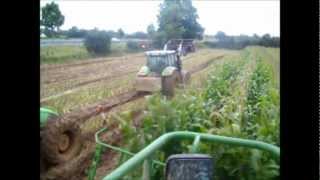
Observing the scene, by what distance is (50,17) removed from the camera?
1.52 meters

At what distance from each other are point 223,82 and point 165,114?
0.22m

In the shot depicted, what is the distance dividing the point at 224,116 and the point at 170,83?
214mm

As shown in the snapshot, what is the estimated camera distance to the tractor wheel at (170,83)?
1.53 metres

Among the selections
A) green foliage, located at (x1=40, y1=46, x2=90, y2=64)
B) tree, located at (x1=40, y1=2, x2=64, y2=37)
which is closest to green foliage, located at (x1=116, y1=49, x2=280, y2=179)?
green foliage, located at (x1=40, y1=46, x2=90, y2=64)

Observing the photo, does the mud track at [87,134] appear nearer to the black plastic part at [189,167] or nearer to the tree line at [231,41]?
the tree line at [231,41]

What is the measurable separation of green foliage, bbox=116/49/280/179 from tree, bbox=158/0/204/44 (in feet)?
0.53

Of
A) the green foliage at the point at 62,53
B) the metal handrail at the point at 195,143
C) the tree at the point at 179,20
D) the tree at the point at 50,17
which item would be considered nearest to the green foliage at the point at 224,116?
the metal handrail at the point at 195,143

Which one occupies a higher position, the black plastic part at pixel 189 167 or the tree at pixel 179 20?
the tree at pixel 179 20

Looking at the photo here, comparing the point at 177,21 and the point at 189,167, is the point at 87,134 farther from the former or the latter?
the point at 177,21

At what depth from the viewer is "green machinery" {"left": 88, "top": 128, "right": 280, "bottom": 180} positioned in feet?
4.63

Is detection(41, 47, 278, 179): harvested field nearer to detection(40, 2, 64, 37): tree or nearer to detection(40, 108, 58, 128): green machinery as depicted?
detection(40, 108, 58, 128): green machinery
